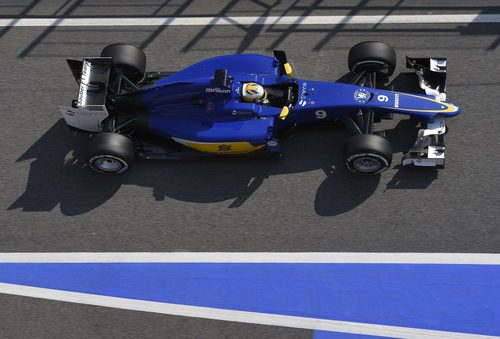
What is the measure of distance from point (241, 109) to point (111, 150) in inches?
82.8

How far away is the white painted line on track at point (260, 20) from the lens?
10633 mm

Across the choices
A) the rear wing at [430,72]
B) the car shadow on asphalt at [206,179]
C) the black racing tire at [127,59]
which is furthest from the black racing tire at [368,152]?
the black racing tire at [127,59]

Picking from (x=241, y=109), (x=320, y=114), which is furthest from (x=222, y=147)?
(x=320, y=114)

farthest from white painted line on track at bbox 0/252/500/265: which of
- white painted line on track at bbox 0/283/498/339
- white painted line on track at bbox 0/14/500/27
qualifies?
white painted line on track at bbox 0/14/500/27

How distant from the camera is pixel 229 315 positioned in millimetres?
8109

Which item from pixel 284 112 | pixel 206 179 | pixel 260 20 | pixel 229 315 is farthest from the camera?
pixel 260 20

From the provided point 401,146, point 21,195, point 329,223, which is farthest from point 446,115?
point 21,195

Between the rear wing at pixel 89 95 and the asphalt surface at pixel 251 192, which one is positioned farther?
the rear wing at pixel 89 95

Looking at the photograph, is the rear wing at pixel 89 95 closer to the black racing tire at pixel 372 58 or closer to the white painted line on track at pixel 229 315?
the white painted line on track at pixel 229 315

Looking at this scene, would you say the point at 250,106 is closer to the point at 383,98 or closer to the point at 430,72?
the point at 383,98

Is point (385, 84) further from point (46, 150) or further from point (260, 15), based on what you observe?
point (46, 150)

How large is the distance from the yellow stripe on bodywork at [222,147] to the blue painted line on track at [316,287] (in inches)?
71.3

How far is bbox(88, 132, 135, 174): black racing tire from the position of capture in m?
8.48

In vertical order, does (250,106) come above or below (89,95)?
below
